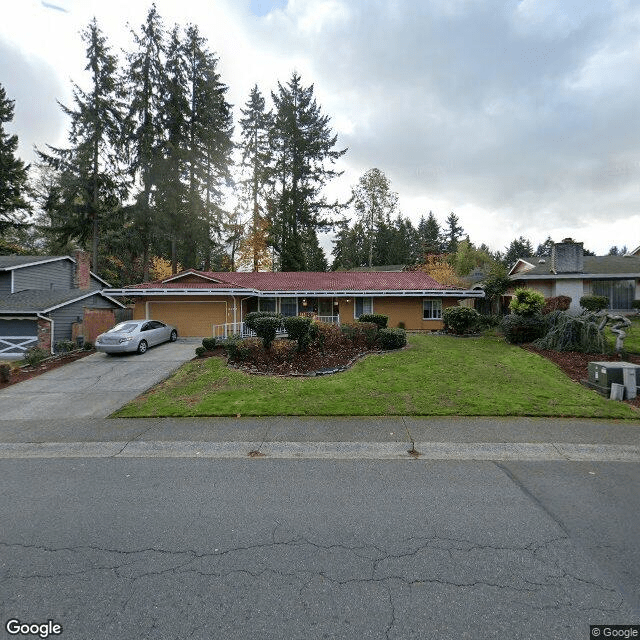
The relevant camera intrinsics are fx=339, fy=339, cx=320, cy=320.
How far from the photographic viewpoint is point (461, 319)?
57.0 feet

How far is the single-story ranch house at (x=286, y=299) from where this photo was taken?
1923 cm

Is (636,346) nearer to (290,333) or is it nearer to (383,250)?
(290,333)

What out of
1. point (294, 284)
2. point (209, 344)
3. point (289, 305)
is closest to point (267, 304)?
point (289, 305)

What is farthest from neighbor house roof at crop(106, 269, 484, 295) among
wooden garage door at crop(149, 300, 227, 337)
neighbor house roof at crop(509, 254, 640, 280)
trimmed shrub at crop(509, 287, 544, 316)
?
neighbor house roof at crop(509, 254, 640, 280)

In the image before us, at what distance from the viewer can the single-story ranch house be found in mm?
19234

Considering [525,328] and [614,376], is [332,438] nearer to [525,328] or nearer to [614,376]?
[614,376]

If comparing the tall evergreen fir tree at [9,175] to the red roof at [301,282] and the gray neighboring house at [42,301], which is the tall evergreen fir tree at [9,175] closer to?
the gray neighboring house at [42,301]

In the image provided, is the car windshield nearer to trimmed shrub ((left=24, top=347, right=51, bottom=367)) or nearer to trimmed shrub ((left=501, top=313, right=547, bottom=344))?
trimmed shrub ((left=24, top=347, right=51, bottom=367))

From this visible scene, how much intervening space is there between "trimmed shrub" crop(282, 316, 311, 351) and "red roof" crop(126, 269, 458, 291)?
8.21 meters

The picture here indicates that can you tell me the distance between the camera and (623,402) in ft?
26.0

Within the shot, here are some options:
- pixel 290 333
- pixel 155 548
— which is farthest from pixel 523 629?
pixel 290 333

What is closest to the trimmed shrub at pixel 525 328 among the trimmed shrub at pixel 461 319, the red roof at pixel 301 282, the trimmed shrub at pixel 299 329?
the trimmed shrub at pixel 461 319

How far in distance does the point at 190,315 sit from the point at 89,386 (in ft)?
30.8

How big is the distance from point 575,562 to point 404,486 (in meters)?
1.84
